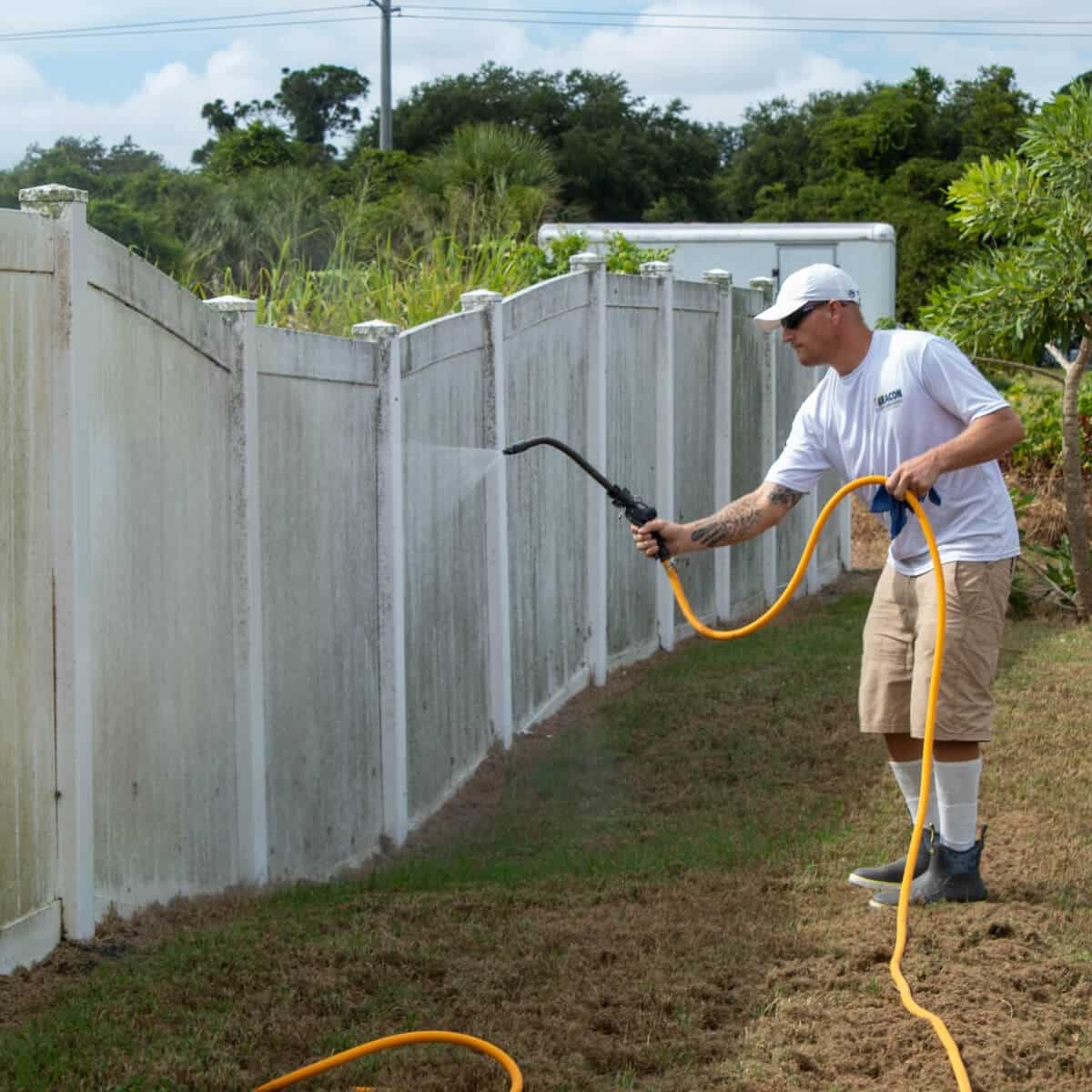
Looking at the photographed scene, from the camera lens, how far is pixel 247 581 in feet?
15.5

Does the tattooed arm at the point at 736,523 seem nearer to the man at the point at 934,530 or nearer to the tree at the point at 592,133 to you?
the man at the point at 934,530

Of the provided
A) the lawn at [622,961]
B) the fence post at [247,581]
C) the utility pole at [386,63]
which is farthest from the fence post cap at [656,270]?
the utility pole at [386,63]

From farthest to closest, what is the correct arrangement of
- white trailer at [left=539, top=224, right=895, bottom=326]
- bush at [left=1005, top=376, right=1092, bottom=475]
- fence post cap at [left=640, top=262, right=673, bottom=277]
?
white trailer at [left=539, top=224, right=895, bottom=326] < bush at [left=1005, top=376, right=1092, bottom=475] < fence post cap at [left=640, top=262, right=673, bottom=277]

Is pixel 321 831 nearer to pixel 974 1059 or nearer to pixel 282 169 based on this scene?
pixel 974 1059

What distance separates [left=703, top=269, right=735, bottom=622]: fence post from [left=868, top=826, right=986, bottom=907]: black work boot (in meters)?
5.33

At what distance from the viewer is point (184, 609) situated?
14.5ft

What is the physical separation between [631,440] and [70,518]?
5232 millimetres

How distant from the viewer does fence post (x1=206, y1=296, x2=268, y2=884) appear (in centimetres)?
468

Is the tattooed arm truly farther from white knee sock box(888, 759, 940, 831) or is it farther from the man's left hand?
white knee sock box(888, 759, 940, 831)

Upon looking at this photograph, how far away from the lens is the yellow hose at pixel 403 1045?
332 centimetres

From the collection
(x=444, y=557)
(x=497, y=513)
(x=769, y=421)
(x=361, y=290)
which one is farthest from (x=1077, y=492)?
(x=444, y=557)

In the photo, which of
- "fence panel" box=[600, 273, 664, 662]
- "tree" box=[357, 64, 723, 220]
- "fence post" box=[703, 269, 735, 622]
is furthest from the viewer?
"tree" box=[357, 64, 723, 220]

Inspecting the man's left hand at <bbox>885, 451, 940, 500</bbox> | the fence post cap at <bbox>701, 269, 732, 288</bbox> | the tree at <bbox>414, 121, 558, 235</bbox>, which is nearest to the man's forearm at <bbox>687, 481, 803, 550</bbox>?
the man's left hand at <bbox>885, 451, 940, 500</bbox>

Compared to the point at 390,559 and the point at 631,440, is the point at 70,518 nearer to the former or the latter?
the point at 390,559
